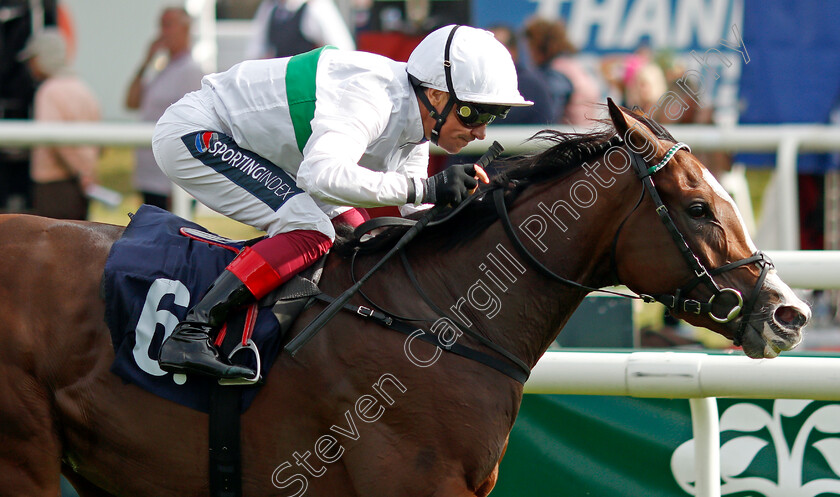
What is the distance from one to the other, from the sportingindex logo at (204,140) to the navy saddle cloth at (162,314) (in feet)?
1.22

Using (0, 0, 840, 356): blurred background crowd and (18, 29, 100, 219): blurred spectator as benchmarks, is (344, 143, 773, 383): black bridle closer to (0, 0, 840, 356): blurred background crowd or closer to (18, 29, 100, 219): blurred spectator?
(0, 0, 840, 356): blurred background crowd

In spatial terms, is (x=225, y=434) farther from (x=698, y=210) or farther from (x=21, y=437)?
(x=698, y=210)

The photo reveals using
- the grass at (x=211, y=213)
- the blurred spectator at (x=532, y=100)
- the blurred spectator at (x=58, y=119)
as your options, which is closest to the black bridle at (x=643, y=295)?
the grass at (x=211, y=213)

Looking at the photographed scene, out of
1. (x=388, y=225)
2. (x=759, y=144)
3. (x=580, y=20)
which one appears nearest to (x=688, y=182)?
(x=388, y=225)

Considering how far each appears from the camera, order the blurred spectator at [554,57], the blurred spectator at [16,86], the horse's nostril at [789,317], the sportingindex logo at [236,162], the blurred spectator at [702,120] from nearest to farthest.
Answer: the horse's nostril at [789,317], the sportingindex logo at [236,162], the blurred spectator at [702,120], the blurred spectator at [16,86], the blurred spectator at [554,57]

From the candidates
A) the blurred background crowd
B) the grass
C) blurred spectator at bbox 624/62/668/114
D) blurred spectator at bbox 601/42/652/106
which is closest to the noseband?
the grass

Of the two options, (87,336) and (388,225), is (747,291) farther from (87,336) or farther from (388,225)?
(87,336)

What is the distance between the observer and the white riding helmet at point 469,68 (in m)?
3.09

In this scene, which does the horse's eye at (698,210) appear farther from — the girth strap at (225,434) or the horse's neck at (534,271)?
the girth strap at (225,434)

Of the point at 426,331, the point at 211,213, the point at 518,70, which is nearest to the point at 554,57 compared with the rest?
the point at 518,70

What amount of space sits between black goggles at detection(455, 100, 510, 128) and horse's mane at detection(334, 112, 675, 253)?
0.47 feet

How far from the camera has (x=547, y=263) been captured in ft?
10.0

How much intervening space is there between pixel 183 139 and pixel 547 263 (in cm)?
125

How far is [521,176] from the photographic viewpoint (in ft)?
10.3
